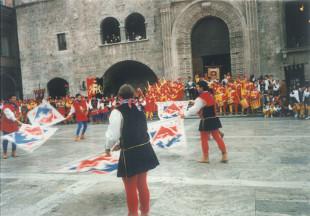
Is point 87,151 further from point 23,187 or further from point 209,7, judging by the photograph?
point 209,7

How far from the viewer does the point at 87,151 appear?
8953 millimetres

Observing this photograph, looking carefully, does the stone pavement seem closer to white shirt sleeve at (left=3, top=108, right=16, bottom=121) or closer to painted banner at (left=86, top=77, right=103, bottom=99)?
white shirt sleeve at (left=3, top=108, right=16, bottom=121)

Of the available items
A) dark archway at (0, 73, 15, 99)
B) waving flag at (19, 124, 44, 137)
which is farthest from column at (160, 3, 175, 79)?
dark archway at (0, 73, 15, 99)

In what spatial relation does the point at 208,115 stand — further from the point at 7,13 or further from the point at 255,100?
the point at 7,13

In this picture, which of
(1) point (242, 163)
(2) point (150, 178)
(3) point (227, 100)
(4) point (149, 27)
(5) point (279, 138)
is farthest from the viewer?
(4) point (149, 27)

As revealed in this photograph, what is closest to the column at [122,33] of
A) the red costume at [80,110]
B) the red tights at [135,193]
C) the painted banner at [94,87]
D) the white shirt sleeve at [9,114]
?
the painted banner at [94,87]

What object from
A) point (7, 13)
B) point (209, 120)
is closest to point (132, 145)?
point (209, 120)

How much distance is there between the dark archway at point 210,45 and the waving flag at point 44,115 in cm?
1447

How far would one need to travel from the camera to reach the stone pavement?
158 inches

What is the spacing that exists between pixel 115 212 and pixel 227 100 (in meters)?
12.4

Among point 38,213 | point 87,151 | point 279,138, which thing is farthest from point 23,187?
point 279,138

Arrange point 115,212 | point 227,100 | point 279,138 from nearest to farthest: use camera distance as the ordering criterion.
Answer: point 115,212 → point 279,138 → point 227,100

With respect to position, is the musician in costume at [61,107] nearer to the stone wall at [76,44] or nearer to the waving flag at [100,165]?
the stone wall at [76,44]

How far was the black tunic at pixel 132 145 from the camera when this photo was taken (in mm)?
3467
